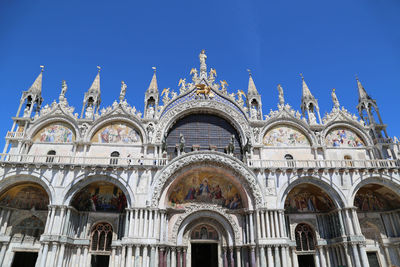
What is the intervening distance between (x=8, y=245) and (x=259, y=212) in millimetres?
15854

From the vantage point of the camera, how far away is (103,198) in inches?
696

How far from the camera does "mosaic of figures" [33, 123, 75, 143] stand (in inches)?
754

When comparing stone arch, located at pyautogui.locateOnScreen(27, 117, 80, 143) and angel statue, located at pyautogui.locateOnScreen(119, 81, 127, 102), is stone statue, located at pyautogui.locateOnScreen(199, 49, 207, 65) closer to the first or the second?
angel statue, located at pyautogui.locateOnScreen(119, 81, 127, 102)

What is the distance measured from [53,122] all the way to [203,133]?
37.8 feet

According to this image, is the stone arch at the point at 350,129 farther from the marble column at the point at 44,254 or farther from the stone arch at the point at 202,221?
the marble column at the point at 44,254

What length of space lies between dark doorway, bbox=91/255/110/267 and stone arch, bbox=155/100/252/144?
9218 millimetres

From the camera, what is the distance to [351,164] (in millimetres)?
19141

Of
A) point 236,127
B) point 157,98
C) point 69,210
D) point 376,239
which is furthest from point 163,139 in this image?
point 376,239

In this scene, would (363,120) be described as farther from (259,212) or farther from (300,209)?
(259,212)

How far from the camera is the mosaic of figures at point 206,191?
1758 cm

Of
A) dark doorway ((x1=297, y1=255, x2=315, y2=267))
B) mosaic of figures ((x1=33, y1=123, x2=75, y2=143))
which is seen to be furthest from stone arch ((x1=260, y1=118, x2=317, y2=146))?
mosaic of figures ((x1=33, y1=123, x2=75, y2=143))

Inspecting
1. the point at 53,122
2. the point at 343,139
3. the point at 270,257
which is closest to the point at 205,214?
the point at 270,257

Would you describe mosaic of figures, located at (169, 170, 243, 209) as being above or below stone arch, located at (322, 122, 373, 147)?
below

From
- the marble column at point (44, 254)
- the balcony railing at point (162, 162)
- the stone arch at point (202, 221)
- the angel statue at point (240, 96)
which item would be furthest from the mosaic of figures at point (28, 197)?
the angel statue at point (240, 96)
